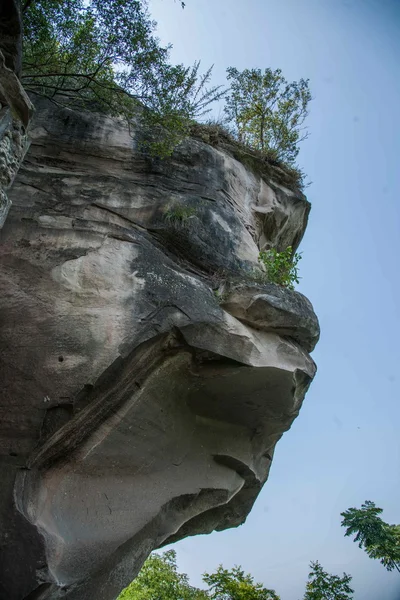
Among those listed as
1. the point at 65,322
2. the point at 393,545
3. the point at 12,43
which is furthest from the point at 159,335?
the point at 393,545

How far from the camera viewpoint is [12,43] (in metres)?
5.36

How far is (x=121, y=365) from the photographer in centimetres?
530

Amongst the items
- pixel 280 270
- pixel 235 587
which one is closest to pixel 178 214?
pixel 280 270

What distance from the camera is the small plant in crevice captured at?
6.96m

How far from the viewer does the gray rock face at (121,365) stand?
4.98m

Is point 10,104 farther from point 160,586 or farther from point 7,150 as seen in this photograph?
point 160,586

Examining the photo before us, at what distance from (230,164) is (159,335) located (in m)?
4.67

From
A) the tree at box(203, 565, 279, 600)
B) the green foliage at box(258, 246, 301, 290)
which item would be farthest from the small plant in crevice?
the tree at box(203, 565, 279, 600)

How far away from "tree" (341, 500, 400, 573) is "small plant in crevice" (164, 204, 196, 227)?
604 inches

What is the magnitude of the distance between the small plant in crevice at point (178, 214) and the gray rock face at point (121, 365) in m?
0.03

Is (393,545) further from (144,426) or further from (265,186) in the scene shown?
(144,426)

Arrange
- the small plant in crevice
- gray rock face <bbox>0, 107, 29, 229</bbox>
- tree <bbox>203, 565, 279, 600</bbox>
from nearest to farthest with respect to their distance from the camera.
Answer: gray rock face <bbox>0, 107, 29, 229</bbox>, the small plant in crevice, tree <bbox>203, 565, 279, 600</bbox>

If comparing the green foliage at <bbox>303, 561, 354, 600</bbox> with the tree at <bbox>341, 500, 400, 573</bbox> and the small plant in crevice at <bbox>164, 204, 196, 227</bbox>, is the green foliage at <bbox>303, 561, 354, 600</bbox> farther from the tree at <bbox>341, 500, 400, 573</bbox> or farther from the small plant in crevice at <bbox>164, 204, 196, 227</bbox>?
the small plant in crevice at <bbox>164, 204, 196, 227</bbox>

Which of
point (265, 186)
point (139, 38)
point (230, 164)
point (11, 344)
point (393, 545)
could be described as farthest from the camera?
point (393, 545)
